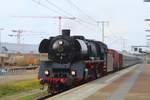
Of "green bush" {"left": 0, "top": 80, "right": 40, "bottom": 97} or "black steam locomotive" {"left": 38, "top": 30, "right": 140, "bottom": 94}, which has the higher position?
"black steam locomotive" {"left": 38, "top": 30, "right": 140, "bottom": 94}

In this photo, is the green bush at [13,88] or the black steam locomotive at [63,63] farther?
the green bush at [13,88]

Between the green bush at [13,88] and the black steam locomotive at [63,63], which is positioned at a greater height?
the black steam locomotive at [63,63]

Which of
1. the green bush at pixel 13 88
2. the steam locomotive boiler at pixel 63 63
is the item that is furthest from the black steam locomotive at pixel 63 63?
the green bush at pixel 13 88

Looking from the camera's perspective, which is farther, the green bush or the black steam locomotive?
the green bush

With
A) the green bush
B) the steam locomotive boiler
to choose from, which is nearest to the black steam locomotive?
the steam locomotive boiler

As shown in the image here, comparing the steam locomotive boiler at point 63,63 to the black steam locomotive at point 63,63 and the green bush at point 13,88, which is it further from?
the green bush at point 13,88

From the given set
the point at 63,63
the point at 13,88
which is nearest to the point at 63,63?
the point at 63,63

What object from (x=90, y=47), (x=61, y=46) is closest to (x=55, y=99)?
(x=61, y=46)

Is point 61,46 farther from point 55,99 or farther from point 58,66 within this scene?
point 55,99

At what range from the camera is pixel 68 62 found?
2823 cm

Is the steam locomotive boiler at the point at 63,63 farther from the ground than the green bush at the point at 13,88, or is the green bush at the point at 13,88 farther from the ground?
the steam locomotive boiler at the point at 63,63

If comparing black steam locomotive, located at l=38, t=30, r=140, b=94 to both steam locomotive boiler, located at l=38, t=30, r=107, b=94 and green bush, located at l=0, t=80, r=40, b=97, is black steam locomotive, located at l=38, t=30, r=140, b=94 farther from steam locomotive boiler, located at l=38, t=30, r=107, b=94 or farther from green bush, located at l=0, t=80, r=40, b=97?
green bush, located at l=0, t=80, r=40, b=97

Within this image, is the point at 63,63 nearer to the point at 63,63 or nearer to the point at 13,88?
the point at 63,63

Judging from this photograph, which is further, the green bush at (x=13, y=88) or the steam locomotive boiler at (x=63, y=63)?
the green bush at (x=13, y=88)
